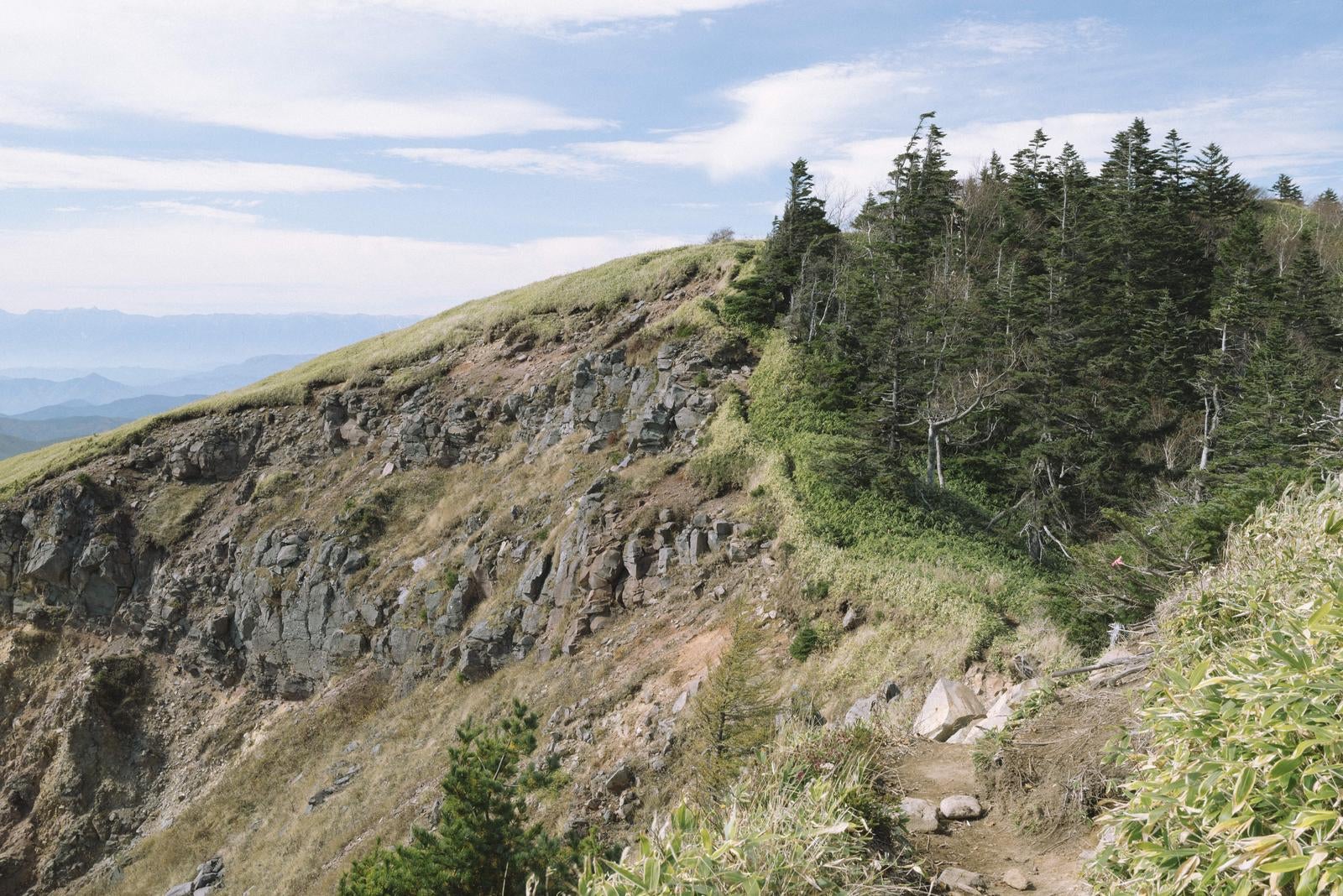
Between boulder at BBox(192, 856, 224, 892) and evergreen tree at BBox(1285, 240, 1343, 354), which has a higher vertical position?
evergreen tree at BBox(1285, 240, 1343, 354)

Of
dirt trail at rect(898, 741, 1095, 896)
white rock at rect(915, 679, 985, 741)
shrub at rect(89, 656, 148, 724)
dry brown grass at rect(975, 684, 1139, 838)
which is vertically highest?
dry brown grass at rect(975, 684, 1139, 838)

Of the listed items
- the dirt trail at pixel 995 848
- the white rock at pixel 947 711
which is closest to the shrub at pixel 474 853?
the white rock at pixel 947 711

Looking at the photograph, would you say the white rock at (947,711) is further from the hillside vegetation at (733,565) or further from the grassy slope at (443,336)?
the grassy slope at (443,336)

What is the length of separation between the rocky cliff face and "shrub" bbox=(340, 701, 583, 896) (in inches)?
284

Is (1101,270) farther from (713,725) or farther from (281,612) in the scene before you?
(281,612)

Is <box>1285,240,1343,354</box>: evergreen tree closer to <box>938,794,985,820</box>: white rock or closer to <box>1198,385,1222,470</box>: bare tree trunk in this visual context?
<box>1198,385,1222,470</box>: bare tree trunk

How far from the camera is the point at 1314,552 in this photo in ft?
18.4

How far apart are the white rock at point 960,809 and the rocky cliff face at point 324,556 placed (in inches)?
462

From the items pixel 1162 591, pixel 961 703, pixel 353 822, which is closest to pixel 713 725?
pixel 961 703

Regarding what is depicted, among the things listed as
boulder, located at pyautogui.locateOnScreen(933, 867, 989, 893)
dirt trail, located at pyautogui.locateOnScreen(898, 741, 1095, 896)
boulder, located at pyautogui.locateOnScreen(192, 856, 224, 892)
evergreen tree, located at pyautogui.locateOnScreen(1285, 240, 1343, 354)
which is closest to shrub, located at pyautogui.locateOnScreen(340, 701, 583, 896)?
dirt trail, located at pyautogui.locateOnScreen(898, 741, 1095, 896)

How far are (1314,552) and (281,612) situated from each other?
1302 inches

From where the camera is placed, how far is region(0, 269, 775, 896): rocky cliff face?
909 inches

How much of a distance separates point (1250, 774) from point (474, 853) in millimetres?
9552

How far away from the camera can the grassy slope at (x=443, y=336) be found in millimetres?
36406
